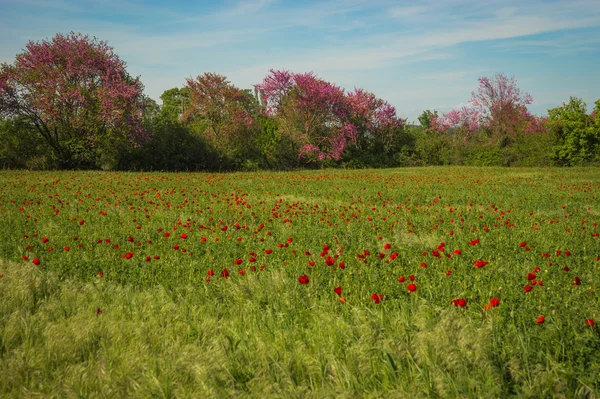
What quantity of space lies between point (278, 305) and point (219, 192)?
8.99m

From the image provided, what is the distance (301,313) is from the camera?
3842 mm

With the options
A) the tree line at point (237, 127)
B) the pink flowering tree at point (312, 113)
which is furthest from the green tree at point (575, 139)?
the pink flowering tree at point (312, 113)

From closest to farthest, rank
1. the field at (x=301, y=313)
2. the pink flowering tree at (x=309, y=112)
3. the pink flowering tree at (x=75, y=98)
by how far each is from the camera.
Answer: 1. the field at (x=301, y=313)
2. the pink flowering tree at (x=75, y=98)
3. the pink flowering tree at (x=309, y=112)

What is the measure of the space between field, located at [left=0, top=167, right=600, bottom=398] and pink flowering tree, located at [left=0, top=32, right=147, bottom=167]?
16366mm

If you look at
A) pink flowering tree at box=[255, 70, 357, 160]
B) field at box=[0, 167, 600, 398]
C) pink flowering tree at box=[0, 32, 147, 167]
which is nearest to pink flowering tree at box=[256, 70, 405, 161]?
pink flowering tree at box=[255, 70, 357, 160]

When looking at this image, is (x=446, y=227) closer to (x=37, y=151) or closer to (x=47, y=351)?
(x=47, y=351)

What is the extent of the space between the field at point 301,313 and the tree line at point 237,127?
668 inches

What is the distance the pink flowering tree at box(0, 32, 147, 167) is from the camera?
21547 millimetres

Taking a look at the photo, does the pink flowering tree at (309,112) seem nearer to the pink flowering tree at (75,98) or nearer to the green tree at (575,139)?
the pink flowering tree at (75,98)

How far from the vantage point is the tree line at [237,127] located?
22016mm

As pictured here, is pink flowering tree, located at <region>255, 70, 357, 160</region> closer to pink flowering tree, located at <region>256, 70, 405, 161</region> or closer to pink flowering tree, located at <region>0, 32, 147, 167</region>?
pink flowering tree, located at <region>256, 70, 405, 161</region>

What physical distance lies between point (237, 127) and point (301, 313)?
2569cm

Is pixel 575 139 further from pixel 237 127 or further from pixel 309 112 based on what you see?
pixel 237 127

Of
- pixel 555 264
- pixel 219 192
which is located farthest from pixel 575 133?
pixel 555 264
